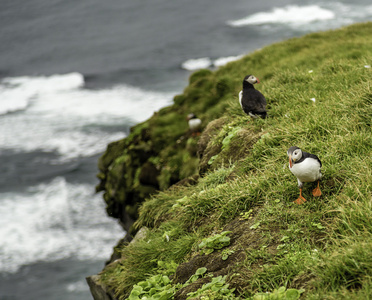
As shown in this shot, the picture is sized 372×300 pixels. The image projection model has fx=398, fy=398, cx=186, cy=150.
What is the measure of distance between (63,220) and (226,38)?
3029 cm

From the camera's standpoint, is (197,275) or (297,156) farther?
(197,275)

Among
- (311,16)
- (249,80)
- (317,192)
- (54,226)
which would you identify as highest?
(249,80)

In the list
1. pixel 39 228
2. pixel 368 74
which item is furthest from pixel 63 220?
pixel 368 74

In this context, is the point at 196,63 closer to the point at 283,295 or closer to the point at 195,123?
the point at 195,123

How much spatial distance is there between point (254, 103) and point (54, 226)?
47.2 feet

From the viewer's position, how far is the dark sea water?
17.2 metres

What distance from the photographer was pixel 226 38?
141 feet

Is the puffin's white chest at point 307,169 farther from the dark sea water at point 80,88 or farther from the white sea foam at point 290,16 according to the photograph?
the white sea foam at point 290,16

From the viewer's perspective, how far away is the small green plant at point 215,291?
13.6ft

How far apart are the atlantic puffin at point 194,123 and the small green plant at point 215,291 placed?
7.98 m

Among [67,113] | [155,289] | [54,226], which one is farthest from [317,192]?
[67,113]

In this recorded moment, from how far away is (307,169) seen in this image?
4.46 meters

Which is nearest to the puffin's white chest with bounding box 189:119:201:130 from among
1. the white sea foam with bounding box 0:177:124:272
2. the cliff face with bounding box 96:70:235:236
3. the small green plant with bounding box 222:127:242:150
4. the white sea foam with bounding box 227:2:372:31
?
the cliff face with bounding box 96:70:235:236

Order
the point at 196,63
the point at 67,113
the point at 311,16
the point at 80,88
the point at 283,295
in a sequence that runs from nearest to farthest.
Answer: the point at 283,295 → the point at 67,113 → the point at 80,88 → the point at 196,63 → the point at 311,16
